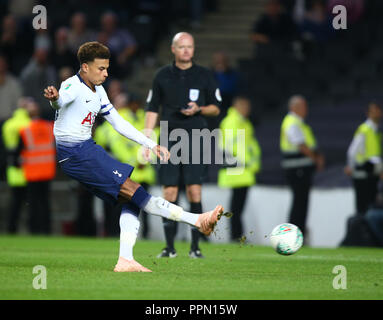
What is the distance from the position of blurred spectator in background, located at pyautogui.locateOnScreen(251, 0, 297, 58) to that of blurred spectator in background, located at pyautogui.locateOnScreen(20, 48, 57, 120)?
→ 174 inches

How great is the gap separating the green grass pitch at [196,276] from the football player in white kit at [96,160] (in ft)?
1.58

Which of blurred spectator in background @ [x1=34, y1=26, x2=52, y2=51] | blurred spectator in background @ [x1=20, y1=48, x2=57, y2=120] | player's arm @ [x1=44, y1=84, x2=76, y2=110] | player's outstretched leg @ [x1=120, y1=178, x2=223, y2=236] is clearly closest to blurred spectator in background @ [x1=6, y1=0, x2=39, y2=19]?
blurred spectator in background @ [x1=34, y1=26, x2=52, y2=51]

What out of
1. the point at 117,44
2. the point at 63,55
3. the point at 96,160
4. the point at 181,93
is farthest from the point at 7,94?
the point at 96,160

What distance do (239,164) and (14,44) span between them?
7023mm

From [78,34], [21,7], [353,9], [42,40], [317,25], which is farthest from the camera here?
[21,7]

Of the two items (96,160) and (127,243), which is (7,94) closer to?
(96,160)

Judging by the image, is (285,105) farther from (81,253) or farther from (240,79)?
(81,253)

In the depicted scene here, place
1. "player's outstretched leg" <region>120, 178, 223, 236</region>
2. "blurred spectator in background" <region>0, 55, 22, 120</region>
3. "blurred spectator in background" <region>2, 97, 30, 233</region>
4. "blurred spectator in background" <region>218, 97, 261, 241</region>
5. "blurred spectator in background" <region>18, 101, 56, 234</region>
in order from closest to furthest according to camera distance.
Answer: "player's outstretched leg" <region>120, 178, 223, 236</region> < "blurred spectator in background" <region>218, 97, 261, 241</region> < "blurred spectator in background" <region>18, 101, 56, 234</region> < "blurred spectator in background" <region>2, 97, 30, 233</region> < "blurred spectator in background" <region>0, 55, 22, 120</region>

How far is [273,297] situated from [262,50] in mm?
13694

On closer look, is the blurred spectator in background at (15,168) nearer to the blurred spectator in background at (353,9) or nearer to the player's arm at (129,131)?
the blurred spectator in background at (353,9)

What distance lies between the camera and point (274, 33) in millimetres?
20438

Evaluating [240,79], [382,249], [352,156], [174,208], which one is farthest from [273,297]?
[240,79]

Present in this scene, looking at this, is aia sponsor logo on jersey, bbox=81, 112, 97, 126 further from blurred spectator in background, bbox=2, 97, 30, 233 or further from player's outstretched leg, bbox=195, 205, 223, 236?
blurred spectator in background, bbox=2, 97, 30, 233

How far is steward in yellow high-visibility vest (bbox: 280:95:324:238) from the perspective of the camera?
50.7ft
